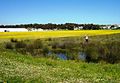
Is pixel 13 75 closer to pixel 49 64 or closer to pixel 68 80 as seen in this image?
pixel 68 80

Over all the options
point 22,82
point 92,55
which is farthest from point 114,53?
point 22,82

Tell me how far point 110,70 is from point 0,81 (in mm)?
10748

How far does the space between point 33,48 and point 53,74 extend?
3485cm

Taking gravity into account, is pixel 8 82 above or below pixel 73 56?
above

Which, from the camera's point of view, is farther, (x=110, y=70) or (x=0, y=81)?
(x=110, y=70)

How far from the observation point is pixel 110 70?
23703mm

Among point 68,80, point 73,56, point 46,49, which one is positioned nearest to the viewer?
point 68,80

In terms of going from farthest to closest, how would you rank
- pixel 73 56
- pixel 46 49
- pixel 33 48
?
pixel 33 48 → pixel 46 49 → pixel 73 56

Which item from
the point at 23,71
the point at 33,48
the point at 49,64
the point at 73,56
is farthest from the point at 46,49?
the point at 23,71

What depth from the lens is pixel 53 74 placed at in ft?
62.1

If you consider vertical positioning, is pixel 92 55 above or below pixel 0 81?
below

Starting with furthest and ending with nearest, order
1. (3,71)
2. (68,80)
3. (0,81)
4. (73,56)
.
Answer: (73,56) → (3,71) → (68,80) → (0,81)

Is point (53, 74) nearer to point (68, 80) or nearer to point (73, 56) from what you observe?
point (68, 80)

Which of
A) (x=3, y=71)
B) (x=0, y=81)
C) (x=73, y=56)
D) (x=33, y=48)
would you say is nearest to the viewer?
(x=0, y=81)
